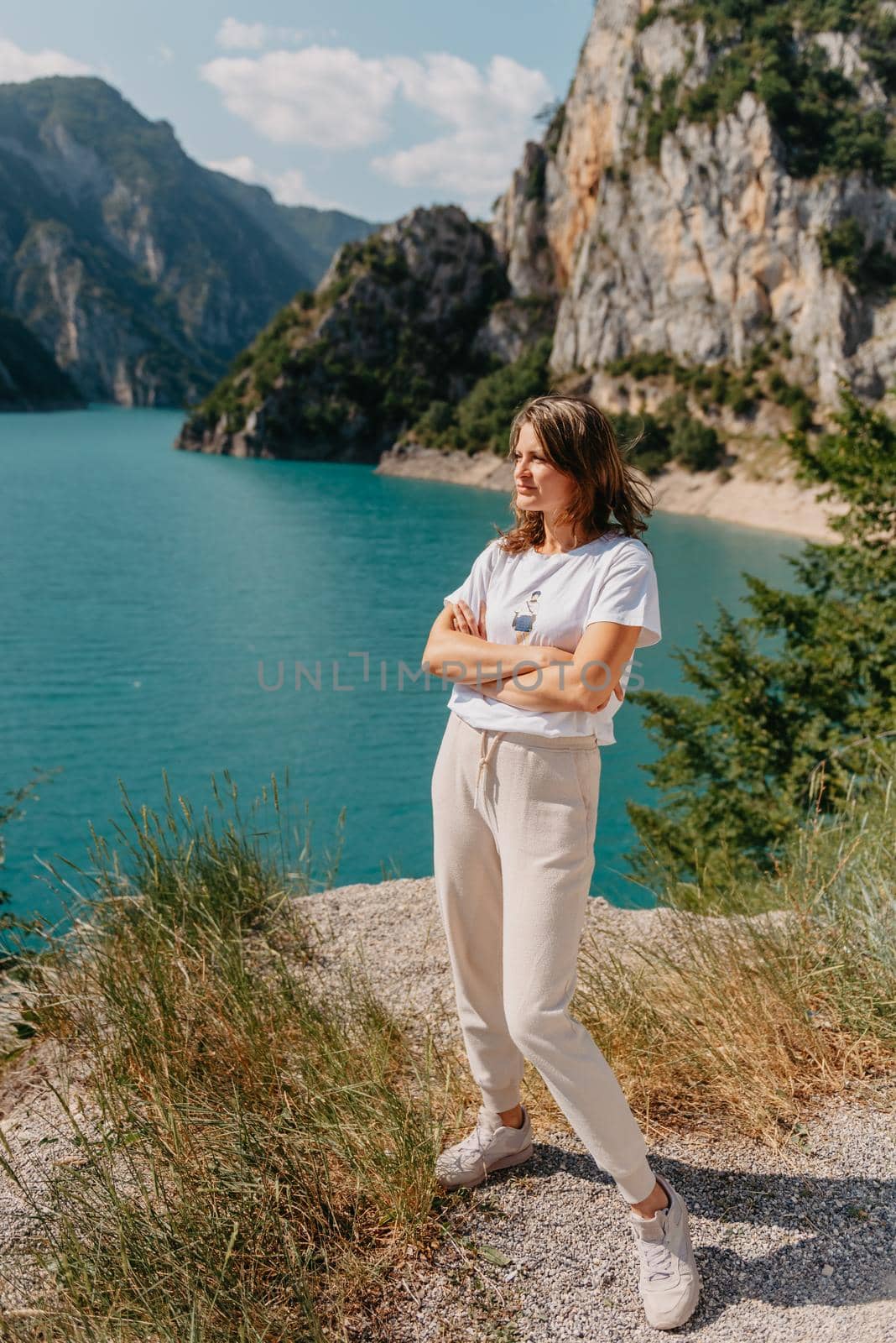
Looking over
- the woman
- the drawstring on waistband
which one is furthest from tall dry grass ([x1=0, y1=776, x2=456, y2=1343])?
the drawstring on waistband

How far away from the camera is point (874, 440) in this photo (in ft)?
31.2

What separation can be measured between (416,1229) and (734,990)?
4.09 feet

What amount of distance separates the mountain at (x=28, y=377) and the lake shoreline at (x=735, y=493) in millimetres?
67683

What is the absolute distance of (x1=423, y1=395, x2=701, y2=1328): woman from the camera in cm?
196

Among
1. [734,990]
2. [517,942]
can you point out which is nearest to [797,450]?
[734,990]

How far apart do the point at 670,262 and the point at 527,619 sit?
217 feet

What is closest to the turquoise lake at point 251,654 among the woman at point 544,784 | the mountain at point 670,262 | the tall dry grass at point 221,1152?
the tall dry grass at point 221,1152

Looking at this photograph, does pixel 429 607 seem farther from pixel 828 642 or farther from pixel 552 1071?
pixel 552 1071

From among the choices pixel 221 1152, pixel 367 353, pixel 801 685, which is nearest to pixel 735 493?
pixel 801 685

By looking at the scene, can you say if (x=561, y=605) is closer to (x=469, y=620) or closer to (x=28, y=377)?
(x=469, y=620)

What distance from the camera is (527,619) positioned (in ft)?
7.17

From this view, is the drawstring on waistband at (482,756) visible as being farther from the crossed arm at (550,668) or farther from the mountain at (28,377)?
the mountain at (28,377)

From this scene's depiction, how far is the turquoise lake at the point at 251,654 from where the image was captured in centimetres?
1395

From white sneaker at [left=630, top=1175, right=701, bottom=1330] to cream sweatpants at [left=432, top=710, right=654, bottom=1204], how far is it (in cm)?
8
